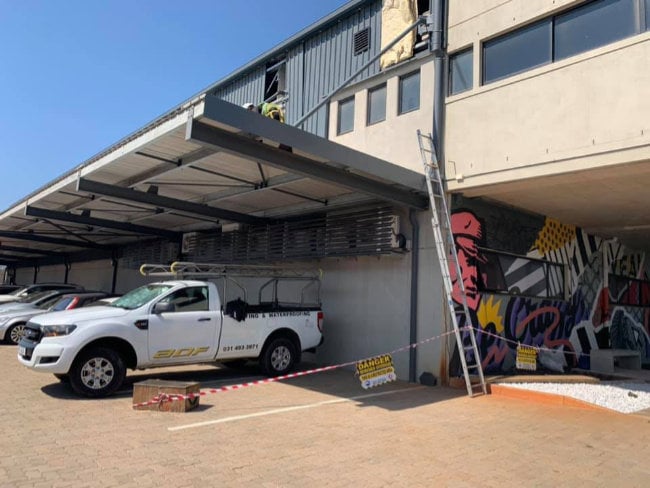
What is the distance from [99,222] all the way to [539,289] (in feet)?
41.1

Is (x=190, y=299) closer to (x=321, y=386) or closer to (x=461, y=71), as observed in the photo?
(x=321, y=386)

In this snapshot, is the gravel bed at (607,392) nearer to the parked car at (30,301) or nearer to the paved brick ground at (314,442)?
the paved brick ground at (314,442)

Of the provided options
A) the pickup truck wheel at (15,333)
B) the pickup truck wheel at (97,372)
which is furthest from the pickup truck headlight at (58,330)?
the pickup truck wheel at (15,333)

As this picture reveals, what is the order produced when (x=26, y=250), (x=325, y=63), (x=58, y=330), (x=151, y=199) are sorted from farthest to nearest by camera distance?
(x=26, y=250), (x=325, y=63), (x=151, y=199), (x=58, y=330)

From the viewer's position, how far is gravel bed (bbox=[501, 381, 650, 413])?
335 inches

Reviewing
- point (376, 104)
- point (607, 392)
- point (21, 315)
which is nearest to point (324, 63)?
point (376, 104)

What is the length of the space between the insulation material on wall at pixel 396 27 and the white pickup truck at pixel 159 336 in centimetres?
619

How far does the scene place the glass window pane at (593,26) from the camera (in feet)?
27.6

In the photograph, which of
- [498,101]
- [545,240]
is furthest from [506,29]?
[545,240]

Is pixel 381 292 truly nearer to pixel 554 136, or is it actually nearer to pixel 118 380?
pixel 554 136

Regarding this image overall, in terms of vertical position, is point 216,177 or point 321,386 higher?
point 216,177

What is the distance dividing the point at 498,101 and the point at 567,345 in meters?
6.96

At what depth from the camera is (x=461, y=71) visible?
1092 cm

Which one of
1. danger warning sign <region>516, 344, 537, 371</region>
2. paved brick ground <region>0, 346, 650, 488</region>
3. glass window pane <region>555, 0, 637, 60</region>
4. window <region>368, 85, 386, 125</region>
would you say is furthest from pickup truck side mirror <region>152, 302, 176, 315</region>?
glass window pane <region>555, 0, 637, 60</region>
